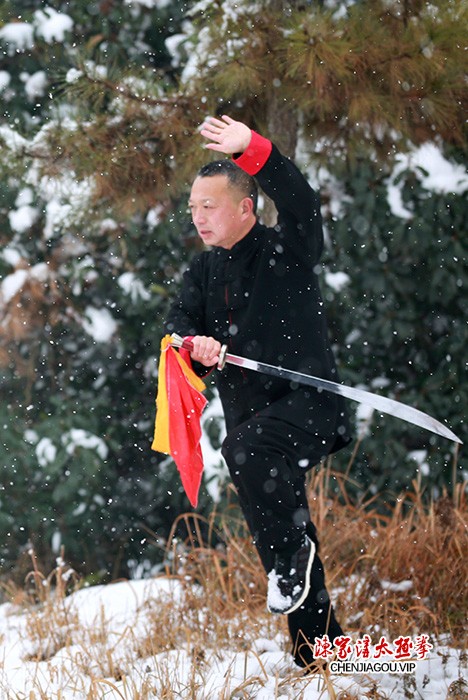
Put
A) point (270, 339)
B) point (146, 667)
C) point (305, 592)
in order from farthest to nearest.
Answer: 1. point (146, 667)
2. point (270, 339)
3. point (305, 592)

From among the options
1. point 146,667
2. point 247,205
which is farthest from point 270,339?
point 146,667

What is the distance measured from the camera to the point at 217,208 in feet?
8.71

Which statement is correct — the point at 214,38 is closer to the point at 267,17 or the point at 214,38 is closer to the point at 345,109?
the point at 267,17

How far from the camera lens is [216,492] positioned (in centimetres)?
461

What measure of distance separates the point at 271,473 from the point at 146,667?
35.4 inches

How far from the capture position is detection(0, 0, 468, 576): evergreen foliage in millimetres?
3551

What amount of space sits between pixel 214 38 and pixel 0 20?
237 centimetres

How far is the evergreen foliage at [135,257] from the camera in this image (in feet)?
11.6

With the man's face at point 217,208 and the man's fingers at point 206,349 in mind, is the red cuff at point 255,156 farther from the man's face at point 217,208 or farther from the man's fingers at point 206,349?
the man's fingers at point 206,349

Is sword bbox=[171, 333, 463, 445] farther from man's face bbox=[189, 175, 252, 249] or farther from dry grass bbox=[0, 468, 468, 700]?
dry grass bbox=[0, 468, 468, 700]

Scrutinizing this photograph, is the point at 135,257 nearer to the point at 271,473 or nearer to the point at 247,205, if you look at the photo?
the point at 247,205

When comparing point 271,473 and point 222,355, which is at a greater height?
point 222,355

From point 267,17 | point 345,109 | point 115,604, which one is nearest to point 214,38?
point 267,17

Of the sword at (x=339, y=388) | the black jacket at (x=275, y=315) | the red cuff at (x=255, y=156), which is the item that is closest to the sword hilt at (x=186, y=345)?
the sword at (x=339, y=388)
